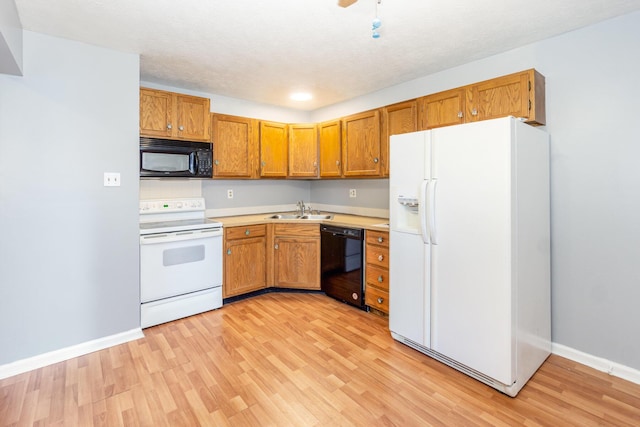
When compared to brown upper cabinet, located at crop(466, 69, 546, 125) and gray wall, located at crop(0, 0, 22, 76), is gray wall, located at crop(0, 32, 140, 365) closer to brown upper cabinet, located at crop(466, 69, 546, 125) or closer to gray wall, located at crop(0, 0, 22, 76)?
gray wall, located at crop(0, 0, 22, 76)

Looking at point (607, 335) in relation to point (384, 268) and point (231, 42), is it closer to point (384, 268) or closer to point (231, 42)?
point (384, 268)

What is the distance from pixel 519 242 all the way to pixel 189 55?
284 cm

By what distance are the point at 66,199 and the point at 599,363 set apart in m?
4.01

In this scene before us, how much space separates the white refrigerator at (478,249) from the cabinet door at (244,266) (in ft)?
5.49

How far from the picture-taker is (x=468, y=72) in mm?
2746

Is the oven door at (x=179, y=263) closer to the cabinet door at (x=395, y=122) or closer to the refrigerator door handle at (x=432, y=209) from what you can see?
the cabinet door at (x=395, y=122)

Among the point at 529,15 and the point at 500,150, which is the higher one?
the point at 529,15

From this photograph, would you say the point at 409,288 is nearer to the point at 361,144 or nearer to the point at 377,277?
the point at 377,277

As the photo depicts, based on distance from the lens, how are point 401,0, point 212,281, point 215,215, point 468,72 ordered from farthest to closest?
point 215,215, point 212,281, point 468,72, point 401,0

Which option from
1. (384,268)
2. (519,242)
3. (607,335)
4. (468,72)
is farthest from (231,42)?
(607,335)

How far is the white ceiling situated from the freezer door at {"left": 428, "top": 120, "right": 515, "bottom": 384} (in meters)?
0.74

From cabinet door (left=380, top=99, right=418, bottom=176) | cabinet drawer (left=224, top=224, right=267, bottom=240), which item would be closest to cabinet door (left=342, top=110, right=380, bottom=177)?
cabinet door (left=380, top=99, right=418, bottom=176)

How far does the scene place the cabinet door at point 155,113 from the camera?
111 inches

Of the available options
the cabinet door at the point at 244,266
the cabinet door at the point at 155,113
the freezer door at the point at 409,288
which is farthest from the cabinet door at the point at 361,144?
the cabinet door at the point at 155,113
